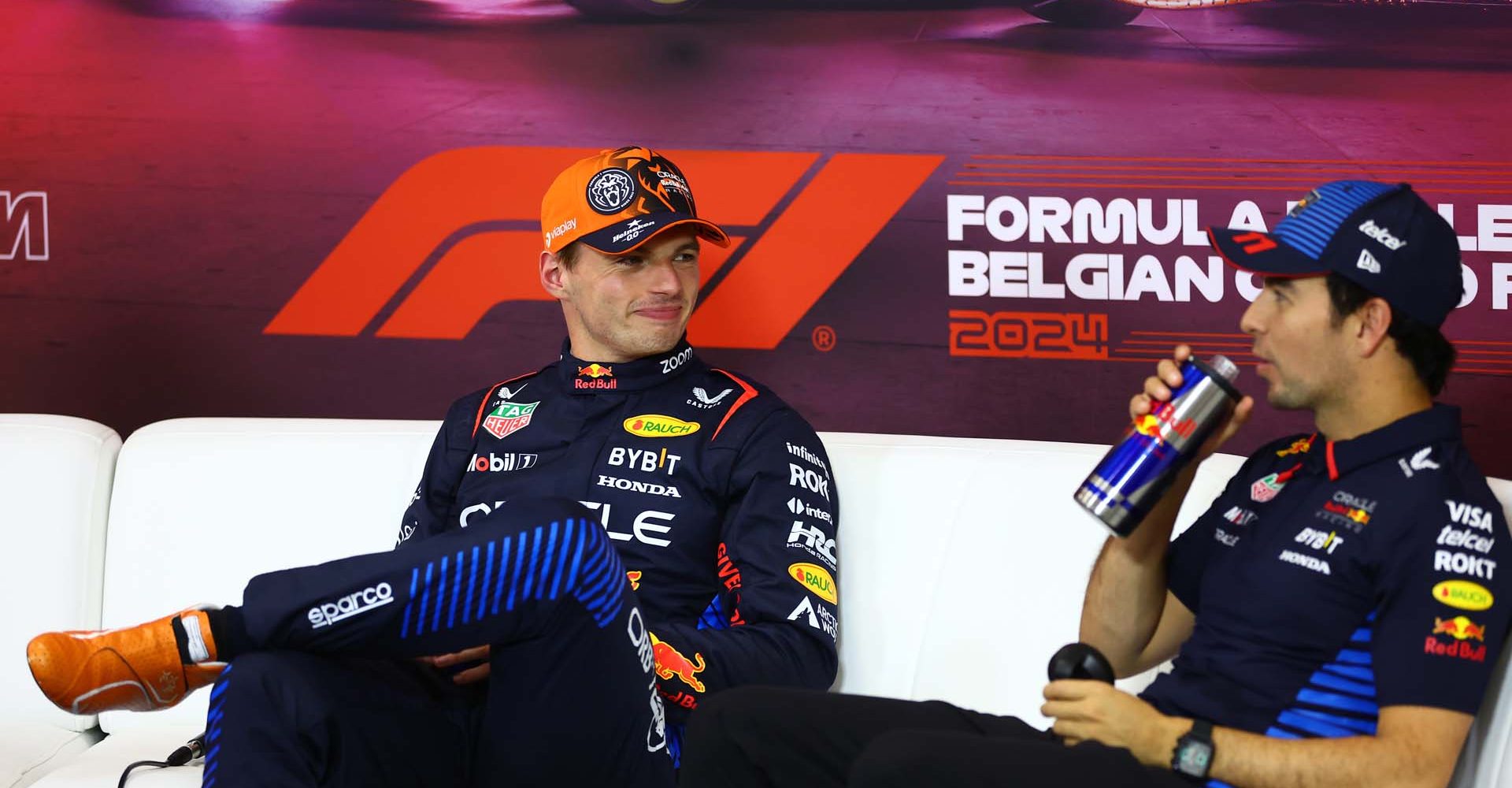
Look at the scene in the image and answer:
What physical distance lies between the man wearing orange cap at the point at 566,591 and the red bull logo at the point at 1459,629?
0.84 metres

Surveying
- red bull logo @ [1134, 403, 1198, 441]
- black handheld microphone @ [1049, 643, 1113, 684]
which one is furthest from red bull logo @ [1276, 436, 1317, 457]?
black handheld microphone @ [1049, 643, 1113, 684]

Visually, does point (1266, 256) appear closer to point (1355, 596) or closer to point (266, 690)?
point (1355, 596)

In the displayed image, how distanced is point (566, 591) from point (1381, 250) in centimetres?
98

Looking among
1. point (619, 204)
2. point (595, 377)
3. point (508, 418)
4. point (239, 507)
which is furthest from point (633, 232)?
point (239, 507)

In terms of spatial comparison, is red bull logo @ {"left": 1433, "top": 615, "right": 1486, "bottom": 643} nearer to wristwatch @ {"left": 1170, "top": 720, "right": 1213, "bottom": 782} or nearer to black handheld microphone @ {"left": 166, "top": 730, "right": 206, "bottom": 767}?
wristwatch @ {"left": 1170, "top": 720, "right": 1213, "bottom": 782}

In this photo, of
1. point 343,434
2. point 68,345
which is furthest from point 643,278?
point 68,345

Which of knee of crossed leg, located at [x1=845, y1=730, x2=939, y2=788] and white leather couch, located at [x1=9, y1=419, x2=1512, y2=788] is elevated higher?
white leather couch, located at [x1=9, y1=419, x2=1512, y2=788]

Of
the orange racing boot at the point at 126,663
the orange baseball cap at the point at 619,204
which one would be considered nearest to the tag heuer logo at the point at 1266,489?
the orange baseball cap at the point at 619,204

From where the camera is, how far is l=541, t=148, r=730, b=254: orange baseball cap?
2.32 meters

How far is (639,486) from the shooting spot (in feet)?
7.27

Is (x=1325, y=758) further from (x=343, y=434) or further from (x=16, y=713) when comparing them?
(x=16, y=713)

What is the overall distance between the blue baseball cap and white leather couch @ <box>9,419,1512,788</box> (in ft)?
1.81

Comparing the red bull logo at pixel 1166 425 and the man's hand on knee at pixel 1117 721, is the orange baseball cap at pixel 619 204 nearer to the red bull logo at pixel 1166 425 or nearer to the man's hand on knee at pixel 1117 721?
the red bull logo at pixel 1166 425

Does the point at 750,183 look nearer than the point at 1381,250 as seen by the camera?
No
